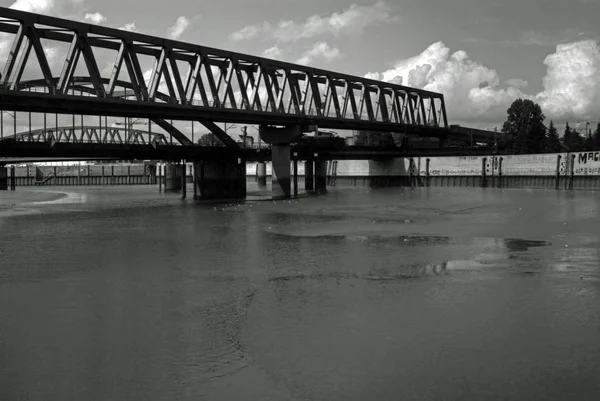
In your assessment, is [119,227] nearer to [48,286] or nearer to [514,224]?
[48,286]

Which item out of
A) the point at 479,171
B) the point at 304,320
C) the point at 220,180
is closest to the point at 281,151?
the point at 220,180

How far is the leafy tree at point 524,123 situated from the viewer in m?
149

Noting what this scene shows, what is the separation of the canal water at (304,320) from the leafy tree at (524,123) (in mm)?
128563

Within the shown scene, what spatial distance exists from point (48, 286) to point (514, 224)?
1091 inches

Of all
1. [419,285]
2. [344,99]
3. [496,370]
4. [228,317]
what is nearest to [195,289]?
[228,317]

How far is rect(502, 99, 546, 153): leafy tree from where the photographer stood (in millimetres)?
149000

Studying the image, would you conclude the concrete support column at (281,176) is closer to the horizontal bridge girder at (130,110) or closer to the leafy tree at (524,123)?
the horizontal bridge girder at (130,110)

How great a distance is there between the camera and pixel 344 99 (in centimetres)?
9688

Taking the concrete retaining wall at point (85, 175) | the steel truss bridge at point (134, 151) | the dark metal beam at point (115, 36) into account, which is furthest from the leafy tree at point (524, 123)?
the concrete retaining wall at point (85, 175)

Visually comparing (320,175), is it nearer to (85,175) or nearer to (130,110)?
(130,110)

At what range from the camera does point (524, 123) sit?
157875mm

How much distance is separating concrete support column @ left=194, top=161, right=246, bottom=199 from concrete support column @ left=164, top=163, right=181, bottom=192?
30520mm

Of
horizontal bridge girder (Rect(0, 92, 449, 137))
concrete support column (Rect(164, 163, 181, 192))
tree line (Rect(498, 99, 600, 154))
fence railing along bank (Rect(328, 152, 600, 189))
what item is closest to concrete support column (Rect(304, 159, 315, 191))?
horizontal bridge girder (Rect(0, 92, 449, 137))

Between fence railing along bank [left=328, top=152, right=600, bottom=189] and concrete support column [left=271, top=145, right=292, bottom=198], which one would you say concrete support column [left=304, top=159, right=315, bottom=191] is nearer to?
fence railing along bank [left=328, top=152, right=600, bottom=189]
